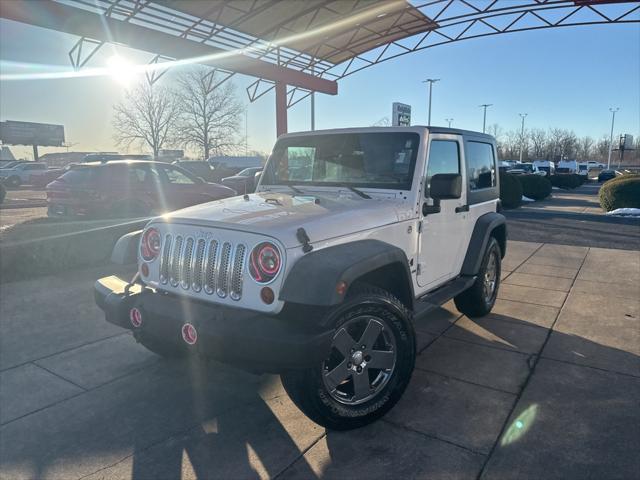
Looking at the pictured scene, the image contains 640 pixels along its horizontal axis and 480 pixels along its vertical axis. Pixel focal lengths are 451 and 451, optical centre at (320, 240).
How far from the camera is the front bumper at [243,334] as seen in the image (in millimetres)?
2410

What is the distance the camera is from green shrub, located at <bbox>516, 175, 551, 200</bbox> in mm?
21250

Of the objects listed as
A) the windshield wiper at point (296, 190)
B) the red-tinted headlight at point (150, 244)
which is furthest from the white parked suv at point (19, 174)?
the red-tinted headlight at point (150, 244)

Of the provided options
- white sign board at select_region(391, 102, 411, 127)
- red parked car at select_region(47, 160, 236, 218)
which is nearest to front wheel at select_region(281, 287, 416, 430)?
red parked car at select_region(47, 160, 236, 218)

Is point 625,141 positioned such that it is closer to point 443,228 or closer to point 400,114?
point 400,114

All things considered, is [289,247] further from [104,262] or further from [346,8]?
[346,8]

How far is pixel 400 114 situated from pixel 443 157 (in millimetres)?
9338

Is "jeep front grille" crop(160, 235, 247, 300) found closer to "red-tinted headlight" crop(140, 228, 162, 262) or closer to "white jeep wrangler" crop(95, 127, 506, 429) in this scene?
"white jeep wrangler" crop(95, 127, 506, 429)

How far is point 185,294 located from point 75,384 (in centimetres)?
146

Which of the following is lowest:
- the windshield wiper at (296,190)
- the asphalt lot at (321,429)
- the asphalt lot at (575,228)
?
the asphalt lot at (575,228)

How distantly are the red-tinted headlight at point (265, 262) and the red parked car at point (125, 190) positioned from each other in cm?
765

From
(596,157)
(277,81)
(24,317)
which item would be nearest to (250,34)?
(277,81)

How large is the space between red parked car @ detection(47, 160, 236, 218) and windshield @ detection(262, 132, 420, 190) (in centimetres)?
593

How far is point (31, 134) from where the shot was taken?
207 ft

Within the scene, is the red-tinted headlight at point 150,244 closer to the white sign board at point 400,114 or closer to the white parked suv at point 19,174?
the white sign board at point 400,114
